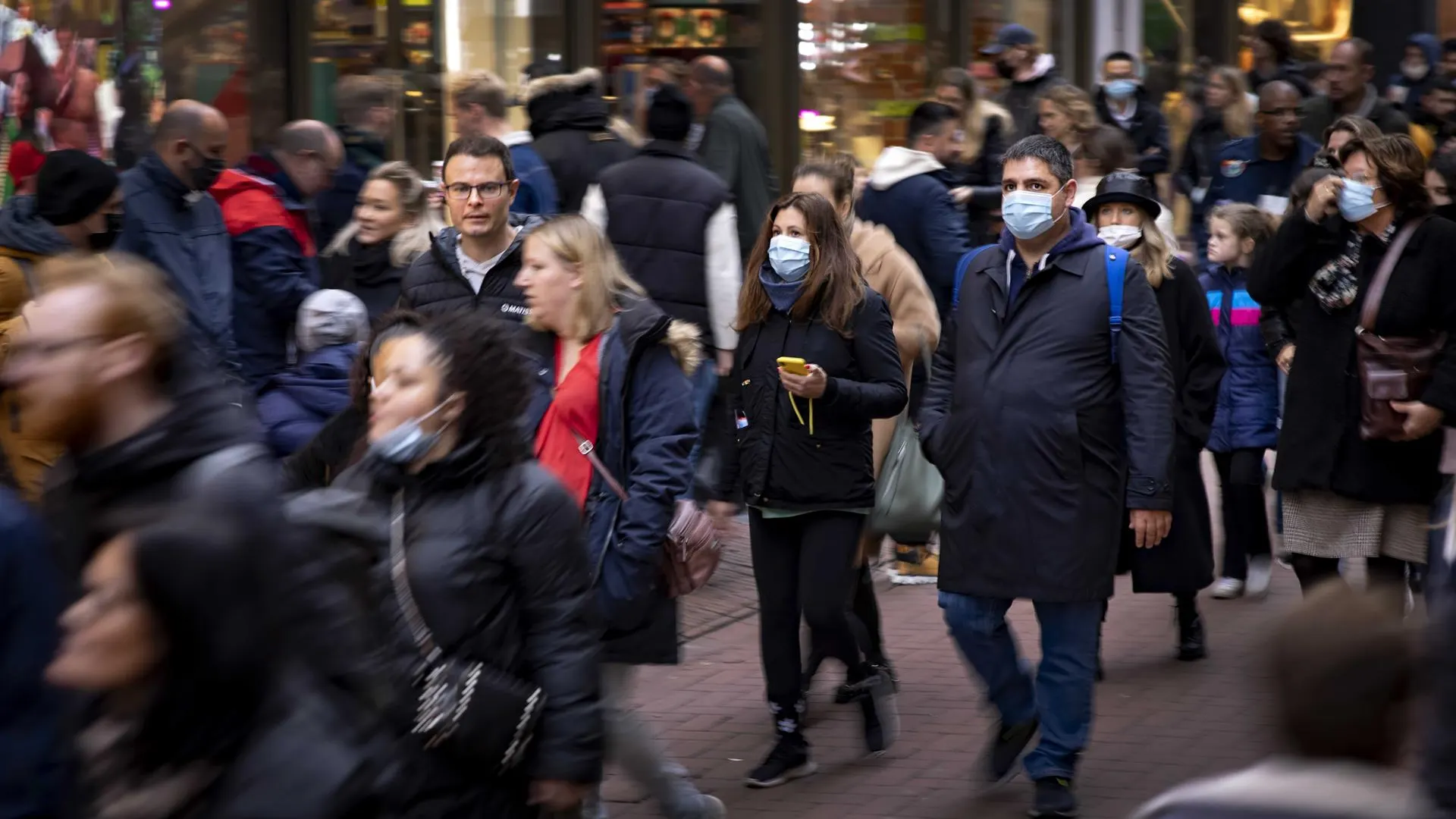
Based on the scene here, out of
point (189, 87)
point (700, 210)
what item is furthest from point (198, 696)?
point (189, 87)

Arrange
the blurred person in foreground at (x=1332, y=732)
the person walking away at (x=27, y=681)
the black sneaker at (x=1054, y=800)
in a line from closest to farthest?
1. the blurred person in foreground at (x=1332, y=732)
2. the person walking away at (x=27, y=681)
3. the black sneaker at (x=1054, y=800)

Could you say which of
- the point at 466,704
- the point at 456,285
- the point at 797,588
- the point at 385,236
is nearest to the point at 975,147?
the point at 385,236

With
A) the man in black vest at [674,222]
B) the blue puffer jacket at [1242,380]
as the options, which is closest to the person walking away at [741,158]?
the man in black vest at [674,222]

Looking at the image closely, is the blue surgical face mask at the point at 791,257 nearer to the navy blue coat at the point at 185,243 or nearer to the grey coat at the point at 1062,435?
the grey coat at the point at 1062,435

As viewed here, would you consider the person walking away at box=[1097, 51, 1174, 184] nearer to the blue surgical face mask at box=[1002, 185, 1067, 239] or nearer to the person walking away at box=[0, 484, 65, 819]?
the blue surgical face mask at box=[1002, 185, 1067, 239]

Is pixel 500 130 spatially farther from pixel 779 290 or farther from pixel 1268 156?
pixel 1268 156

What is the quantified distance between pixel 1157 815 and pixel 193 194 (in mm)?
5675

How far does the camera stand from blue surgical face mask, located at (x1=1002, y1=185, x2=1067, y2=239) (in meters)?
5.95

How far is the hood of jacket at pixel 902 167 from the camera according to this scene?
32.4ft

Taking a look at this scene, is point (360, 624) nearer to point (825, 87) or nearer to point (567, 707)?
point (567, 707)

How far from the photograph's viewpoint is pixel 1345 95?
46.2 ft

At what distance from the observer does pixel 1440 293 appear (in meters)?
6.53

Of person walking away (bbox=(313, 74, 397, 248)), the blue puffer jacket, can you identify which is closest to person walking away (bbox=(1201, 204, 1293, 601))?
the blue puffer jacket

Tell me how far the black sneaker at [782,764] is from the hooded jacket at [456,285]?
5.40ft
